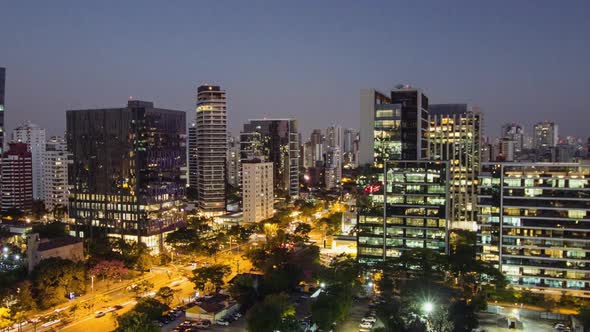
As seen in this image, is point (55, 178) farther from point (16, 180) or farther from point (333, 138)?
point (333, 138)

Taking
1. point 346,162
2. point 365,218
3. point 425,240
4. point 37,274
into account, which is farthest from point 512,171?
point 346,162

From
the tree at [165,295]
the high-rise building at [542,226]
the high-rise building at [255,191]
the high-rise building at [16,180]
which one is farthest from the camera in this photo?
the high-rise building at [16,180]

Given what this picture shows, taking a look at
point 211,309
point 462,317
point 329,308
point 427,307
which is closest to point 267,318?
point 329,308

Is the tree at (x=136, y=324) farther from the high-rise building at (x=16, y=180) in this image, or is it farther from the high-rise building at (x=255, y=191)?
the high-rise building at (x=16, y=180)

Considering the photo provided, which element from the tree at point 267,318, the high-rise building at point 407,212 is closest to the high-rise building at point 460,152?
the high-rise building at point 407,212

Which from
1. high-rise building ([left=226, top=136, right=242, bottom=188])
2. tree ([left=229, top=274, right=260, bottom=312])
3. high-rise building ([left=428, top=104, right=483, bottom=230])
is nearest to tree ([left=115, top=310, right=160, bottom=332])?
tree ([left=229, top=274, right=260, bottom=312])

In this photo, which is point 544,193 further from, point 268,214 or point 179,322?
point 268,214
